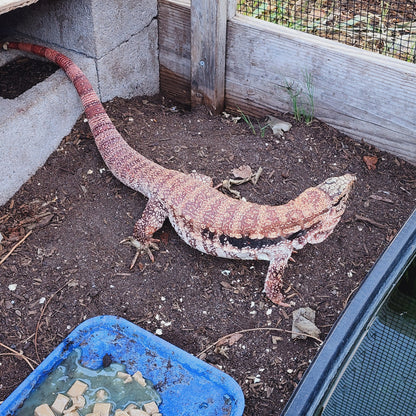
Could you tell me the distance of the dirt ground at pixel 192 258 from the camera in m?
3.26

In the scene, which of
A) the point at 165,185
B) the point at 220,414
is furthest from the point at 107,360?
the point at 165,185

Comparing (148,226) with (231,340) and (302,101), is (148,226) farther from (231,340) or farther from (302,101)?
(302,101)

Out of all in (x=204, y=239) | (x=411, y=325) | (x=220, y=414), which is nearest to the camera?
(x=411, y=325)

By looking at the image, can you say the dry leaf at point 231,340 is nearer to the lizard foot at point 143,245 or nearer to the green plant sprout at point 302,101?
the lizard foot at point 143,245

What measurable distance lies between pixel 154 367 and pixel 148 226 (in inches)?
38.7

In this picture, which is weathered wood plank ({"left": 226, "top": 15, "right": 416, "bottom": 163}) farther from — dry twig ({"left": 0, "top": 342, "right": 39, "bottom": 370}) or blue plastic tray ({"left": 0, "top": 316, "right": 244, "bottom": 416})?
dry twig ({"left": 0, "top": 342, "right": 39, "bottom": 370})

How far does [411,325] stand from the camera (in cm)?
246

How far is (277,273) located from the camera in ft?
11.3

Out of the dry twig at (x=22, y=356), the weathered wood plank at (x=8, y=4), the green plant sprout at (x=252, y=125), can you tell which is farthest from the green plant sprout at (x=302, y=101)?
the dry twig at (x=22, y=356)

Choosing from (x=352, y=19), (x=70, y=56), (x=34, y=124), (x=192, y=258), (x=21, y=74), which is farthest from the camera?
(x=352, y=19)

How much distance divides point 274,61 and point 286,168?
2.81 feet

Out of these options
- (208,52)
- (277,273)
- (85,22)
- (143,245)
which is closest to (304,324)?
(277,273)

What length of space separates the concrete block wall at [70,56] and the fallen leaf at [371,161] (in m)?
2.04

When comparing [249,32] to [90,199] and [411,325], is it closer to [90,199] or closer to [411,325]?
[90,199]
